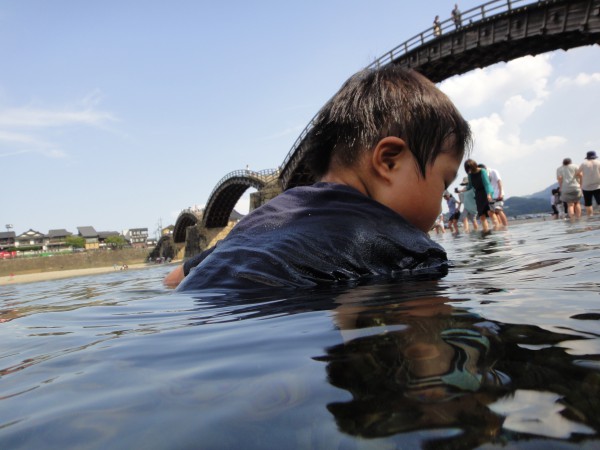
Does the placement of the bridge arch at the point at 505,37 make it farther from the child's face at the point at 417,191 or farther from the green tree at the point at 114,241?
the green tree at the point at 114,241

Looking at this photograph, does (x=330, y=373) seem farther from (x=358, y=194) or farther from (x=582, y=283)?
(x=358, y=194)

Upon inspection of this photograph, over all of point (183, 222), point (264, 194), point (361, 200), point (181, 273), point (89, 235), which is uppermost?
point (89, 235)

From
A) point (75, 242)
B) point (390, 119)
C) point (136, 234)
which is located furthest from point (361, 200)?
point (136, 234)

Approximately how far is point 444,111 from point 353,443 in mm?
1881

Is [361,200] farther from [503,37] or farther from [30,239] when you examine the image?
[30,239]

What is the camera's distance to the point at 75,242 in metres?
89.6

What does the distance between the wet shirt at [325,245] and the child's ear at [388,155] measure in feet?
0.70

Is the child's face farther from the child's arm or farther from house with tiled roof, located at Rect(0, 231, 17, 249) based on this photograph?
house with tiled roof, located at Rect(0, 231, 17, 249)

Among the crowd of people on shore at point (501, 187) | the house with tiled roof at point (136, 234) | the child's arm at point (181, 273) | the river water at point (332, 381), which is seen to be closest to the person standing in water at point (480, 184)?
the crowd of people on shore at point (501, 187)

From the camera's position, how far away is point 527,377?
52 cm

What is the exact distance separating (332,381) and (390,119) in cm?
160

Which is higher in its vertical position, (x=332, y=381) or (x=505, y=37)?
(x=505, y=37)

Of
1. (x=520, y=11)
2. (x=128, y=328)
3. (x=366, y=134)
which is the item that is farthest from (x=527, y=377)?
(x=520, y=11)

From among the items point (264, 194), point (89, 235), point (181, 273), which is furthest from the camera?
point (89, 235)
